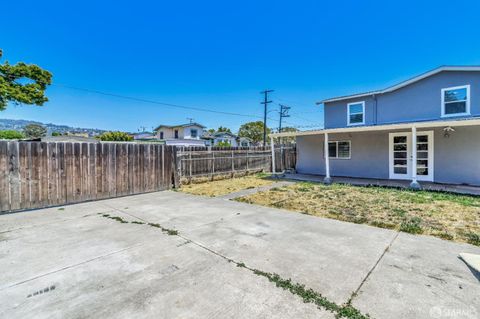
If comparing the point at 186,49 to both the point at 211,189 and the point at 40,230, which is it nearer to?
the point at 211,189

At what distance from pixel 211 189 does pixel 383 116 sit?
881 cm

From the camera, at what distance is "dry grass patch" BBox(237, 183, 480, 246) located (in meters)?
4.79

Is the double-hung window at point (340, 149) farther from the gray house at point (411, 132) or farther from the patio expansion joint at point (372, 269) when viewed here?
the patio expansion joint at point (372, 269)

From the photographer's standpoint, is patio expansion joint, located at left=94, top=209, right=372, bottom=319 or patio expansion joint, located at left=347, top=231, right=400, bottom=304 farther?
patio expansion joint, located at left=347, top=231, right=400, bottom=304

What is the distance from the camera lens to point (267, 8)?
11047mm

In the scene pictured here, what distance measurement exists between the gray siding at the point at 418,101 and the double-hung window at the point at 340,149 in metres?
1.15

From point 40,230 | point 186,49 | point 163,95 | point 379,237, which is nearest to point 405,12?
point 379,237

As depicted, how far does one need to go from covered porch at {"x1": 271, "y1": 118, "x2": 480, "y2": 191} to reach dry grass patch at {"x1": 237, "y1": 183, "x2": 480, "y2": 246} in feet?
5.25

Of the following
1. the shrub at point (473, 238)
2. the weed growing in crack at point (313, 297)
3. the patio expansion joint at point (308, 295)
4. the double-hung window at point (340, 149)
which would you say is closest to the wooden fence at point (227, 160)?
the double-hung window at point (340, 149)

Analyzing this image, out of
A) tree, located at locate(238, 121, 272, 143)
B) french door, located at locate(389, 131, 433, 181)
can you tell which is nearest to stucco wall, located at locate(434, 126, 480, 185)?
french door, located at locate(389, 131, 433, 181)

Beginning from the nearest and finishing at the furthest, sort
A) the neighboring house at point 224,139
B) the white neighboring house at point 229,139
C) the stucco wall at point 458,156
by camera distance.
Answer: the stucco wall at point 458,156 → the neighboring house at point 224,139 → the white neighboring house at point 229,139

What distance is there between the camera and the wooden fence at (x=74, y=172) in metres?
6.29

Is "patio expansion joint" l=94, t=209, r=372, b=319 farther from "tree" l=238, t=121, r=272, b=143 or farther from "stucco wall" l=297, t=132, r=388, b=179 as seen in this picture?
"tree" l=238, t=121, r=272, b=143

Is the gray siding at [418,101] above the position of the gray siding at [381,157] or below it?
above
